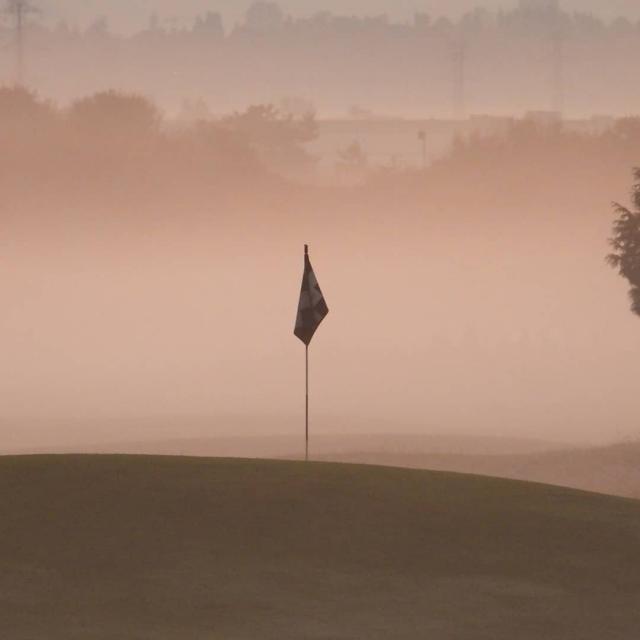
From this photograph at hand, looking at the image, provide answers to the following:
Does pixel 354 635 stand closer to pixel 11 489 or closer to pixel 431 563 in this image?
pixel 431 563

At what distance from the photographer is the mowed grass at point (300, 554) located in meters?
13.3

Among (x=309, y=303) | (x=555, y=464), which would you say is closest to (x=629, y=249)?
(x=555, y=464)

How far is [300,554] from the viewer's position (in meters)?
16.3

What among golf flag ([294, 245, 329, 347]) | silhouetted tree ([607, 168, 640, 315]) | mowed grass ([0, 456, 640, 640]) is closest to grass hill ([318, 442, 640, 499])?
silhouetted tree ([607, 168, 640, 315])

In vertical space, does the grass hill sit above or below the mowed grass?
below

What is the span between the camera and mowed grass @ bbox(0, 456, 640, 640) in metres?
13.3

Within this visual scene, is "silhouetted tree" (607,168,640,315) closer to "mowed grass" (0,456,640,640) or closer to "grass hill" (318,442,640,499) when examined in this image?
"grass hill" (318,442,640,499)

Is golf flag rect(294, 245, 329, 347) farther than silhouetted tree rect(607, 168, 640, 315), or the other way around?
silhouetted tree rect(607, 168, 640, 315)

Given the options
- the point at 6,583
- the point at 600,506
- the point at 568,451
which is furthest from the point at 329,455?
the point at 6,583

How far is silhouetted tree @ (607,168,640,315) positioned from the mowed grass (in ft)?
121

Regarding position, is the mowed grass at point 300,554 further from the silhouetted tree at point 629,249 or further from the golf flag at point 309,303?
the silhouetted tree at point 629,249

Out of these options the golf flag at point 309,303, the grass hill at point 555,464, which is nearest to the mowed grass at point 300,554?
the golf flag at point 309,303

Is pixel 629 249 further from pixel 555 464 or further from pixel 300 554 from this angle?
pixel 300 554

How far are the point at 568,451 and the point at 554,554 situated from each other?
5072cm
